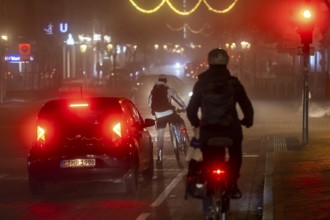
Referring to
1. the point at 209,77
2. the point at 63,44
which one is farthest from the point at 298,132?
the point at 63,44

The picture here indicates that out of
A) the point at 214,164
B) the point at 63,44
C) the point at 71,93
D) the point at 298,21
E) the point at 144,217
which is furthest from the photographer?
the point at 63,44

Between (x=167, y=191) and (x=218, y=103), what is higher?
(x=218, y=103)

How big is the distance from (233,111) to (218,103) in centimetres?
16

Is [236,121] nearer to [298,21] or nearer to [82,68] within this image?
[298,21]

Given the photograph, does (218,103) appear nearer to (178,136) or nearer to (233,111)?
(233,111)

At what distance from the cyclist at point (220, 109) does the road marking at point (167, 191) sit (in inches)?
161

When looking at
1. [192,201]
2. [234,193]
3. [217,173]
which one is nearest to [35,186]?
[192,201]

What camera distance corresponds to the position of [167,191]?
46.9 feet

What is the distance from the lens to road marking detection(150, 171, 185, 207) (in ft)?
42.7

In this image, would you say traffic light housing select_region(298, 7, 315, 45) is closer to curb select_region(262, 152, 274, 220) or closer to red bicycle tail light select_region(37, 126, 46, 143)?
curb select_region(262, 152, 274, 220)

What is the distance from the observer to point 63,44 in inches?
3219

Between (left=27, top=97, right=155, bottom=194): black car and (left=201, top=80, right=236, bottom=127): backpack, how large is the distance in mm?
5322

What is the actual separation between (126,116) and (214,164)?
20.0 ft

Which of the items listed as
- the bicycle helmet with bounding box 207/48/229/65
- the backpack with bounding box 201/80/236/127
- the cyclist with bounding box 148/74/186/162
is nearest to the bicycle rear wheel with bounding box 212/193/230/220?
the backpack with bounding box 201/80/236/127
